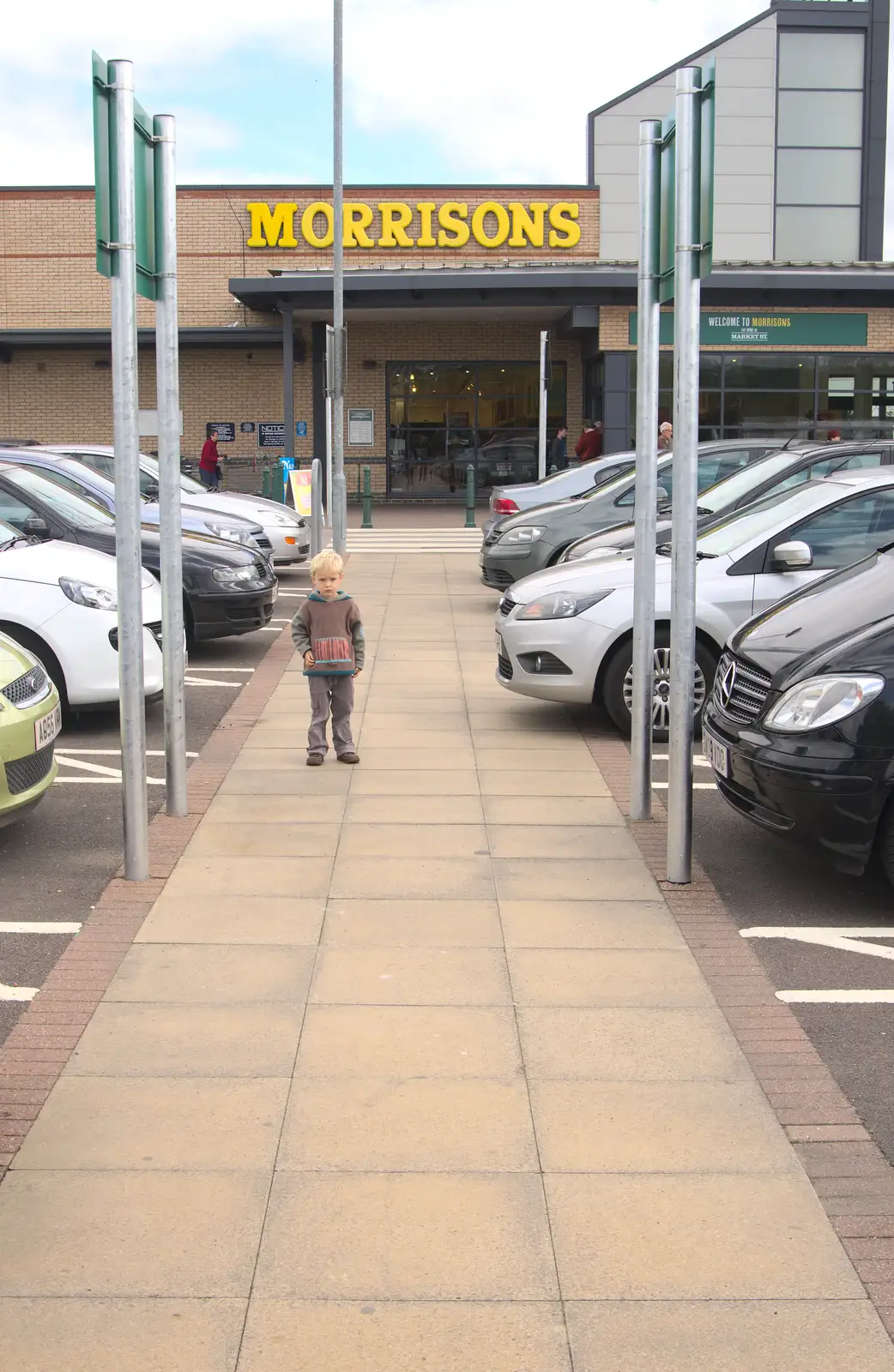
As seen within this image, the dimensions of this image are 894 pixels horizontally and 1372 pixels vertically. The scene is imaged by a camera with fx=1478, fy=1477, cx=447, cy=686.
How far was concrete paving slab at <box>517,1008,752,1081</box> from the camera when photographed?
15.1 feet

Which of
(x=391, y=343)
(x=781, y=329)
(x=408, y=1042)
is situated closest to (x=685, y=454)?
(x=408, y=1042)

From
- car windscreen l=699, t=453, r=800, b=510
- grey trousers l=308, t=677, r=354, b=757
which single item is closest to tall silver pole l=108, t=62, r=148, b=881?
grey trousers l=308, t=677, r=354, b=757

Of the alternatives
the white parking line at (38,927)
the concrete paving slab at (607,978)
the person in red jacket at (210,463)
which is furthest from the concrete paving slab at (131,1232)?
the person in red jacket at (210,463)

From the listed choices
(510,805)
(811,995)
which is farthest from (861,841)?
(510,805)

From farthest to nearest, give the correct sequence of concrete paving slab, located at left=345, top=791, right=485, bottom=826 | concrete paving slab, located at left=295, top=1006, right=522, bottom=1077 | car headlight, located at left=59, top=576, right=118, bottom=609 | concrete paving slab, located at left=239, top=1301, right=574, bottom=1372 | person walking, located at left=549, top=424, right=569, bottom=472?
person walking, located at left=549, top=424, right=569, bottom=472 → car headlight, located at left=59, top=576, right=118, bottom=609 → concrete paving slab, located at left=345, top=791, right=485, bottom=826 → concrete paving slab, located at left=295, top=1006, right=522, bottom=1077 → concrete paving slab, located at left=239, top=1301, right=574, bottom=1372

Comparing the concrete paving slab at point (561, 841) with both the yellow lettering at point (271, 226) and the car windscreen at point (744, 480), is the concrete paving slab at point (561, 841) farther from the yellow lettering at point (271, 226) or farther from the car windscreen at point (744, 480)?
the yellow lettering at point (271, 226)

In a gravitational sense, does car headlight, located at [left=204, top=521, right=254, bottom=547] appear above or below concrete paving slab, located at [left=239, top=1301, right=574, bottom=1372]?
above

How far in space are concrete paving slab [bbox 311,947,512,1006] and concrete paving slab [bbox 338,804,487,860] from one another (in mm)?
1337

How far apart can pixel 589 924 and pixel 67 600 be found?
4.69 meters

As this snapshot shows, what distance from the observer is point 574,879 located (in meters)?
6.69

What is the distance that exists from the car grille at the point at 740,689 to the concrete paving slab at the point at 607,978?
4.63ft

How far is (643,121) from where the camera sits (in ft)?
23.7

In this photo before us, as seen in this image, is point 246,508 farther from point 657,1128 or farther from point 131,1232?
point 131,1232

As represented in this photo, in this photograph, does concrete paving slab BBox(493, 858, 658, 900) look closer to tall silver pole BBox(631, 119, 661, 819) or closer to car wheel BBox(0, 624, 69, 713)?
tall silver pole BBox(631, 119, 661, 819)
